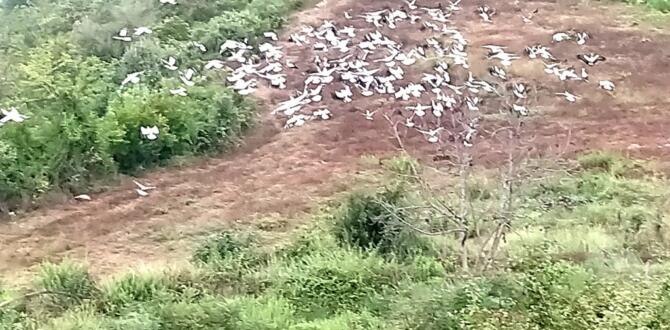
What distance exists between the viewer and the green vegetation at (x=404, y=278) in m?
5.30

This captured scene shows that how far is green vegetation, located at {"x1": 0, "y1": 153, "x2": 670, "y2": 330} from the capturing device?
5.30 m

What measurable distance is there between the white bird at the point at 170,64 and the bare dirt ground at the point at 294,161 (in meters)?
1.16

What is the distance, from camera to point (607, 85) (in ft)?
38.7

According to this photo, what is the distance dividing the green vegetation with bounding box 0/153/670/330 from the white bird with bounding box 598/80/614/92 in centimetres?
317

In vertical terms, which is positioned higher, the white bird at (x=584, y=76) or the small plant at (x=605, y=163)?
the white bird at (x=584, y=76)

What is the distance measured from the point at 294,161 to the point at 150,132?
1569mm

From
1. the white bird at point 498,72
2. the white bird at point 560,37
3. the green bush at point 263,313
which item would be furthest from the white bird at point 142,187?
the white bird at point 560,37

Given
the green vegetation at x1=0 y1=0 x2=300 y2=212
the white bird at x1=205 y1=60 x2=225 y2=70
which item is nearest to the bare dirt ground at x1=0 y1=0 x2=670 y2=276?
the green vegetation at x1=0 y1=0 x2=300 y2=212

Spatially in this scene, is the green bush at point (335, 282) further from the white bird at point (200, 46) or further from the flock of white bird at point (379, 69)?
the white bird at point (200, 46)

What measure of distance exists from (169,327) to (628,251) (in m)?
3.40

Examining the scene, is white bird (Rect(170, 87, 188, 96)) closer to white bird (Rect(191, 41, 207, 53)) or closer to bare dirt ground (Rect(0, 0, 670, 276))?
bare dirt ground (Rect(0, 0, 670, 276))

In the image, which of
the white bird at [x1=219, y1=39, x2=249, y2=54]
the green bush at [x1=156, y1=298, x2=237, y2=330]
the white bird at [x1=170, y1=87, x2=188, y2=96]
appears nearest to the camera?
the green bush at [x1=156, y1=298, x2=237, y2=330]

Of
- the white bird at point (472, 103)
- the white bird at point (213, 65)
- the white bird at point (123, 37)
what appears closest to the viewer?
the white bird at point (472, 103)

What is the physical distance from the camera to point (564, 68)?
486 inches
